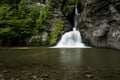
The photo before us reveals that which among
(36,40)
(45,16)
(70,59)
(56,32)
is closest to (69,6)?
(45,16)

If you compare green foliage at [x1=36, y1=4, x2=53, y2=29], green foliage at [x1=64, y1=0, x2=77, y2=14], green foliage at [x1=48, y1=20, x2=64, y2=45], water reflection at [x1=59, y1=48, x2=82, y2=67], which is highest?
green foliage at [x1=64, y1=0, x2=77, y2=14]

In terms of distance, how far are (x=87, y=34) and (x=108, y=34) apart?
385 centimetres

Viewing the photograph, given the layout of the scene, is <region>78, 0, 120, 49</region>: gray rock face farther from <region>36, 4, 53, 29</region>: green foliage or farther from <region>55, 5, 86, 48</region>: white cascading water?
<region>36, 4, 53, 29</region>: green foliage

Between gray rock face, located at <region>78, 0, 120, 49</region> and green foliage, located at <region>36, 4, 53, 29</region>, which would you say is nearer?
gray rock face, located at <region>78, 0, 120, 49</region>

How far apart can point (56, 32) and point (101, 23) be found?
22.9ft

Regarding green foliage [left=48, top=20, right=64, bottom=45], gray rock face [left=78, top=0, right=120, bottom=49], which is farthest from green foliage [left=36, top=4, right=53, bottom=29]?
gray rock face [left=78, top=0, right=120, bottom=49]

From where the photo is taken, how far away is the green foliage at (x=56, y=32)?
27145 mm

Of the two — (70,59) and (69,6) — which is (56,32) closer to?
(69,6)

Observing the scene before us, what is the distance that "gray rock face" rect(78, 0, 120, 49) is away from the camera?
21.7m

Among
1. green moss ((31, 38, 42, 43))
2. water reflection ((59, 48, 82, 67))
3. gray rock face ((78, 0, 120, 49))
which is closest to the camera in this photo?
water reflection ((59, 48, 82, 67))

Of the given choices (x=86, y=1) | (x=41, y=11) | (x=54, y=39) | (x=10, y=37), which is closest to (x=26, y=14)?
(x=41, y=11)

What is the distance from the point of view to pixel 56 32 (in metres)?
27.9

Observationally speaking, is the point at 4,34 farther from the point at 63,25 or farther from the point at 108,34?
the point at 108,34

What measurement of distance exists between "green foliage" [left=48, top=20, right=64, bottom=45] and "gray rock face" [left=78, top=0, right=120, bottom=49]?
3.32 m
